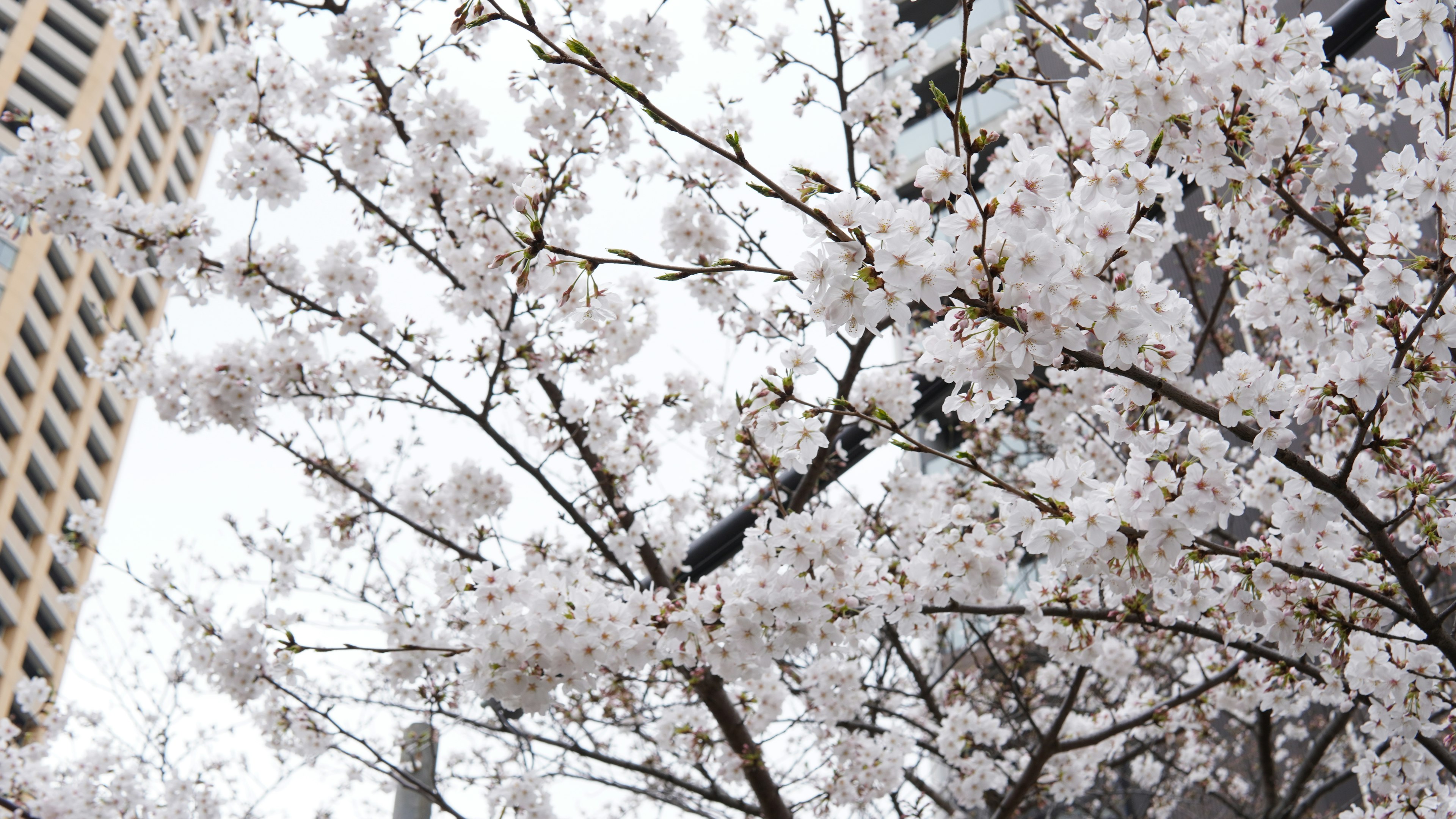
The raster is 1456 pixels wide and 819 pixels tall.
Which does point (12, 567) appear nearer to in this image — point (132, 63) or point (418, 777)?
point (132, 63)

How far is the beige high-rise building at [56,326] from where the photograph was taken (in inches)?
1193

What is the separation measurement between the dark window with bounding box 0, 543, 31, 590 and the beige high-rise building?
0.04 m

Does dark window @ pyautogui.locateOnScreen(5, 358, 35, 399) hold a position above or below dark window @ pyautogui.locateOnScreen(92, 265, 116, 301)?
below

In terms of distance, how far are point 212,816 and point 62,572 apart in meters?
33.9

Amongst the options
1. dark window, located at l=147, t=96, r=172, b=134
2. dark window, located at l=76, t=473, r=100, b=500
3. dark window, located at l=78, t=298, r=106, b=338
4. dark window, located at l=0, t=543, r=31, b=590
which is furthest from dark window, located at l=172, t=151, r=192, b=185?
dark window, located at l=0, t=543, r=31, b=590

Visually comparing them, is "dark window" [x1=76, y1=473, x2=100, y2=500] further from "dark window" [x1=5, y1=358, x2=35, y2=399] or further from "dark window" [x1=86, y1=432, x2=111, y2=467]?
"dark window" [x1=5, y1=358, x2=35, y2=399]

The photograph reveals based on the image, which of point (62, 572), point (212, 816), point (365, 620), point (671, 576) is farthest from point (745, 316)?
point (62, 572)

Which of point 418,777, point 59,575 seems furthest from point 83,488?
point 418,777

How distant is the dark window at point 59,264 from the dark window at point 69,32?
7799mm

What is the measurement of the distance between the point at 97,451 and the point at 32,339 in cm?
542

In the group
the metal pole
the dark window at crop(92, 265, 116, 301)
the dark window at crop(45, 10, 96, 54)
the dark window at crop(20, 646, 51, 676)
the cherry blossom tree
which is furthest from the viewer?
the dark window at crop(92, 265, 116, 301)

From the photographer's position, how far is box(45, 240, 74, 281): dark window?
33750mm

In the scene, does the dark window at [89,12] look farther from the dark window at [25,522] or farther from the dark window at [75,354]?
the dark window at [25,522]

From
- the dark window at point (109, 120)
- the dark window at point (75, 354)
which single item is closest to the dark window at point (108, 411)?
the dark window at point (75, 354)
